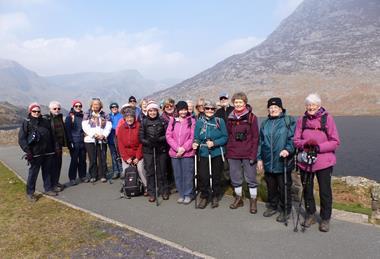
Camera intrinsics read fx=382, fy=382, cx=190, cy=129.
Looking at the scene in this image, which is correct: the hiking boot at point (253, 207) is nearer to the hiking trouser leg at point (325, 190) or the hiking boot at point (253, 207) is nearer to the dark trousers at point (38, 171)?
the hiking trouser leg at point (325, 190)

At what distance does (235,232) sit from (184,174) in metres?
2.46

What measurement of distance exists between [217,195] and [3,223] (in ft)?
15.9

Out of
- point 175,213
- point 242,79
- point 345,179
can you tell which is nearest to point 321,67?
point 242,79

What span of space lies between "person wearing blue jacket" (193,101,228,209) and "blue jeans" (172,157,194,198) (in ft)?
1.02

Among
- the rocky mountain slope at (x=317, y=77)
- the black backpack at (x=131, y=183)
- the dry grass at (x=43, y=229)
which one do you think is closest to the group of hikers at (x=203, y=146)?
the black backpack at (x=131, y=183)

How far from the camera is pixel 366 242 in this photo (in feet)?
20.9

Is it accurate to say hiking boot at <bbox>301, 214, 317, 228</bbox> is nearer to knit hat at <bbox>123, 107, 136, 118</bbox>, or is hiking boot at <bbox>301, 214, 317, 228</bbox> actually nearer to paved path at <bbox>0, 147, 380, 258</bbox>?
paved path at <bbox>0, 147, 380, 258</bbox>

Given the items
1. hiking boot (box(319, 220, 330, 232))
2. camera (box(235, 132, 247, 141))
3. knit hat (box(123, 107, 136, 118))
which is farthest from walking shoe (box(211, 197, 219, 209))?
knit hat (box(123, 107, 136, 118))

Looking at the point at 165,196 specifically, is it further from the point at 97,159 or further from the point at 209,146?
the point at 97,159

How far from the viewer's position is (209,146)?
334 inches

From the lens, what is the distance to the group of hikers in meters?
7.05

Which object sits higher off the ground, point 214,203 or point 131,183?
point 131,183

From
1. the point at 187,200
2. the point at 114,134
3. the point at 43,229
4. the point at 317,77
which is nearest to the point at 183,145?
the point at 187,200

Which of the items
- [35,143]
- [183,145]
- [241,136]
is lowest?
[183,145]
